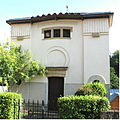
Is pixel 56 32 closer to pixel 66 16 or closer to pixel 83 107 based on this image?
pixel 66 16

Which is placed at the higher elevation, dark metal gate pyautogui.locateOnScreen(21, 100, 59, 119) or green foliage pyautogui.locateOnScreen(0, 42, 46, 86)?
green foliage pyautogui.locateOnScreen(0, 42, 46, 86)

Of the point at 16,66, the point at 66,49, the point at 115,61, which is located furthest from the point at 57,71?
the point at 115,61

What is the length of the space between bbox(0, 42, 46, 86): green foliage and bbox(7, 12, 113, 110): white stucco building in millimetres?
743

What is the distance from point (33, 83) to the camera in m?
14.6

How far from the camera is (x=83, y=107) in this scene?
7.50 meters

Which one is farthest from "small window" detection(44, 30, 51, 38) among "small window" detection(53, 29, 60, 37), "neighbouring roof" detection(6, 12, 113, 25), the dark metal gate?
the dark metal gate

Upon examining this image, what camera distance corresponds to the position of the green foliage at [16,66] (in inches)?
526

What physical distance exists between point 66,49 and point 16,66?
417cm

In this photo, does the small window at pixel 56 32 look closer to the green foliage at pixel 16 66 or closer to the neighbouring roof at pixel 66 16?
the neighbouring roof at pixel 66 16

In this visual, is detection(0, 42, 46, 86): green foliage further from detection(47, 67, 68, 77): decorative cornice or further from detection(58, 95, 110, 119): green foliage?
detection(58, 95, 110, 119): green foliage

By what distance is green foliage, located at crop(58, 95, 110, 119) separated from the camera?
741 centimetres

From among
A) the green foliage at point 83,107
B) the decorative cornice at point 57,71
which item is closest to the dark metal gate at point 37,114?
the green foliage at point 83,107

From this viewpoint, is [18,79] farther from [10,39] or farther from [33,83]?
[10,39]

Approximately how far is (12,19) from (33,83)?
19.3 ft
